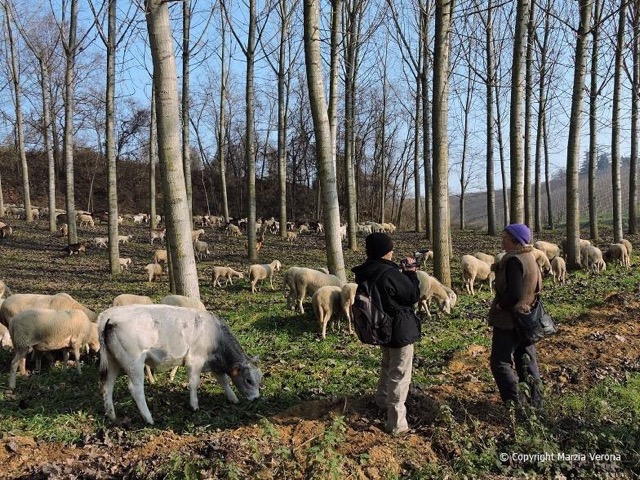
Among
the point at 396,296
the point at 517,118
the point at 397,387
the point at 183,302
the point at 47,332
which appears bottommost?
the point at 397,387

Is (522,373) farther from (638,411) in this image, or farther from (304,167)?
(304,167)

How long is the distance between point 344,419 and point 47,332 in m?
4.60

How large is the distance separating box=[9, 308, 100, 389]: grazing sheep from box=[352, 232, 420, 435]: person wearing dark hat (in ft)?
15.8

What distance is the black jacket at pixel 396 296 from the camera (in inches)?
190

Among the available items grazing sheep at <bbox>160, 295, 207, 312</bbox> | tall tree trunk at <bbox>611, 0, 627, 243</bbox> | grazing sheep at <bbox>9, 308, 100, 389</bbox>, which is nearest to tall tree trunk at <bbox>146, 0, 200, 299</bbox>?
grazing sheep at <bbox>160, 295, 207, 312</bbox>

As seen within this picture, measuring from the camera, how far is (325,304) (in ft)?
32.2

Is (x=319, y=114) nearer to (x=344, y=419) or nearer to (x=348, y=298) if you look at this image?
(x=348, y=298)

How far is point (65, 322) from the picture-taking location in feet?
24.5

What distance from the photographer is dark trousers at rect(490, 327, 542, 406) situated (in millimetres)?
5273

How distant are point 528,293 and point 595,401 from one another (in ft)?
5.25

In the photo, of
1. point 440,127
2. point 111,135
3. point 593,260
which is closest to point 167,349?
point 440,127

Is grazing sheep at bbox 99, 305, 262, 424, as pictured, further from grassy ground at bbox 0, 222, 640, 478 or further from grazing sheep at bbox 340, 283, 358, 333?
grazing sheep at bbox 340, 283, 358, 333

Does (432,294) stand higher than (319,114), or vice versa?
(319,114)

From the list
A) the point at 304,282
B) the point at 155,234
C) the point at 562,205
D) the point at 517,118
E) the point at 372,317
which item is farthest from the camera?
the point at 562,205
